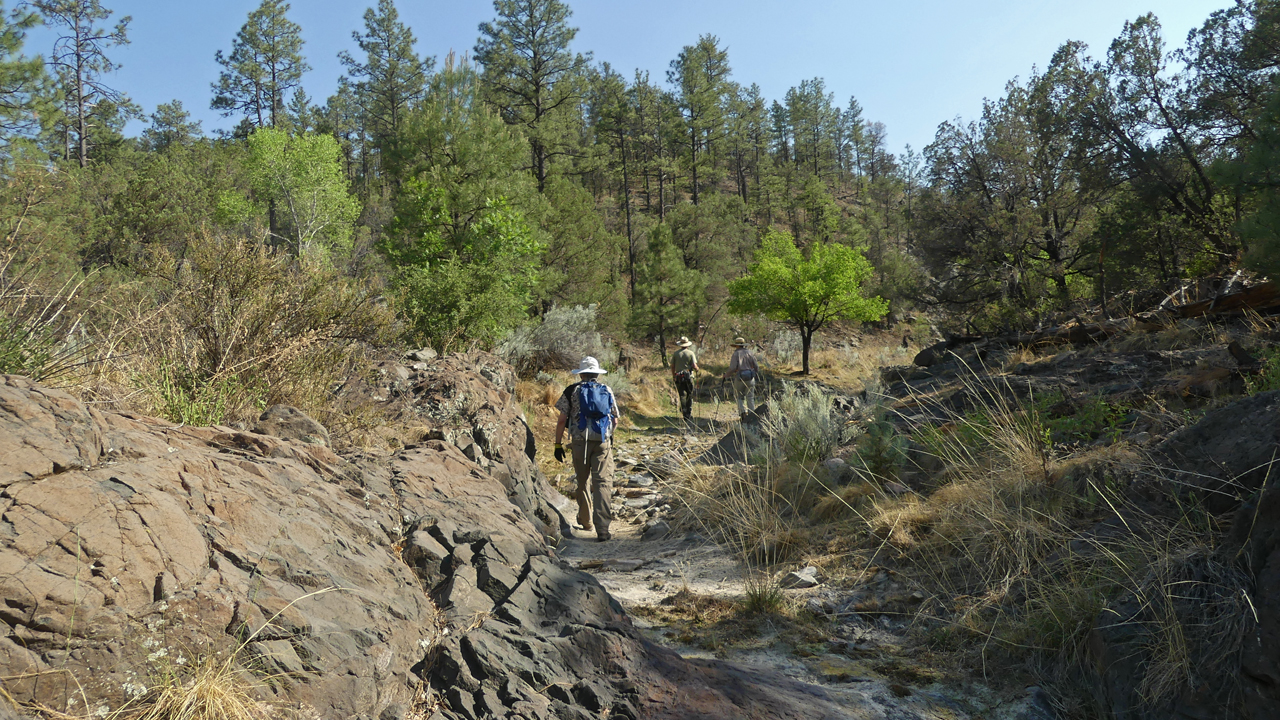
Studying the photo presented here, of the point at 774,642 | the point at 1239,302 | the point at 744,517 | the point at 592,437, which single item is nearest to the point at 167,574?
the point at 774,642

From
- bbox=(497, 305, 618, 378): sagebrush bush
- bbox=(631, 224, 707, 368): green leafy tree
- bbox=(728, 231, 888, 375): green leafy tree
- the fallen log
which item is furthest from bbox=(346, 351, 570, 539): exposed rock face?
bbox=(631, 224, 707, 368): green leafy tree

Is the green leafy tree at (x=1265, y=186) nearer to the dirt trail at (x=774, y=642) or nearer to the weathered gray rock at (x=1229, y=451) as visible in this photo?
the weathered gray rock at (x=1229, y=451)

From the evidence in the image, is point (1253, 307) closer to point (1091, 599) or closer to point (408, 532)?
point (1091, 599)

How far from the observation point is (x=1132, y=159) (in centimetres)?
1428

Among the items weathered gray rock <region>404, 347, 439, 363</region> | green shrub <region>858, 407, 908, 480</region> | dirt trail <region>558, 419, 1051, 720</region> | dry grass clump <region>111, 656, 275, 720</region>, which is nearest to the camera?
dry grass clump <region>111, 656, 275, 720</region>

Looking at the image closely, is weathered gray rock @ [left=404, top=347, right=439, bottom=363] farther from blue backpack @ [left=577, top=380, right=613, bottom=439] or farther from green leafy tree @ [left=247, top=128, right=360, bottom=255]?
green leafy tree @ [left=247, top=128, right=360, bottom=255]

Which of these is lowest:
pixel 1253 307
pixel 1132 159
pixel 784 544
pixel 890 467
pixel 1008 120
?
pixel 784 544

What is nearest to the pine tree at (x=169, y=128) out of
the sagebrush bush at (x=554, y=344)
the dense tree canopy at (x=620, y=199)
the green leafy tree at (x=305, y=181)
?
the dense tree canopy at (x=620, y=199)

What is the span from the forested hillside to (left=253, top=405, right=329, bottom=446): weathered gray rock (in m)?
0.52

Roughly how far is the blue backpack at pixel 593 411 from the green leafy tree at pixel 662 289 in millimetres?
19628

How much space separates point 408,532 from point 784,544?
2973mm

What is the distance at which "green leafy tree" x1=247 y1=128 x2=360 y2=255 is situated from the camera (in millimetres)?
29109

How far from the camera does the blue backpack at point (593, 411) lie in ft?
23.1

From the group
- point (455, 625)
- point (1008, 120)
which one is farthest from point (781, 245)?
point (455, 625)
